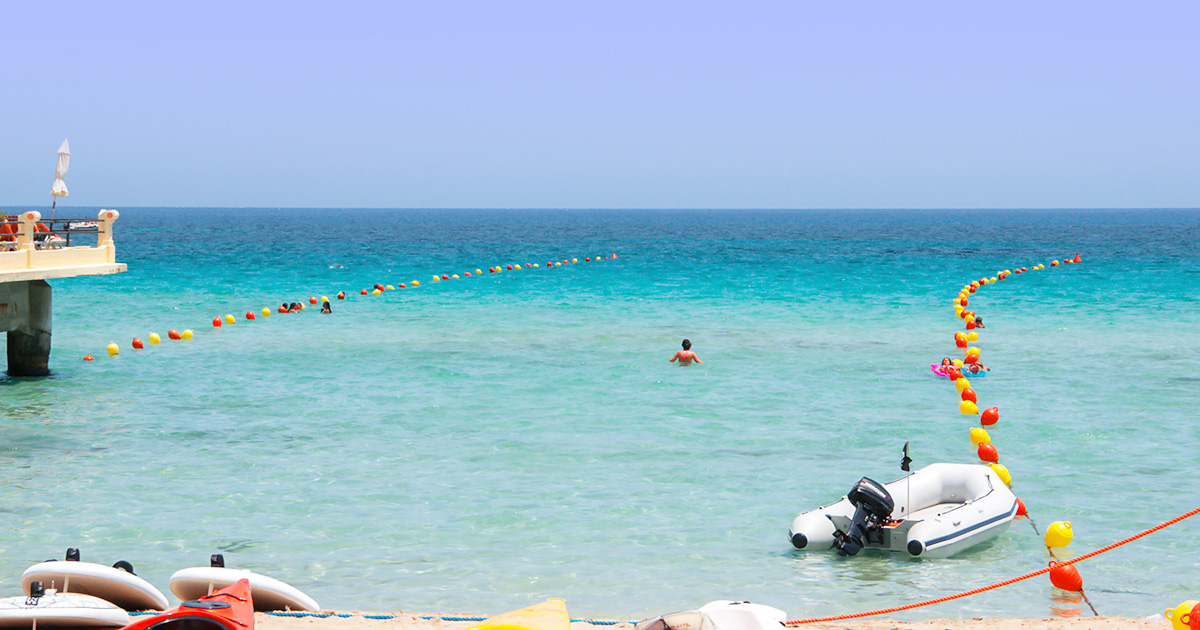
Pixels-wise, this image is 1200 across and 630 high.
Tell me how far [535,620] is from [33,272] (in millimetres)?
13890

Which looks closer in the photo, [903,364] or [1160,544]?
[1160,544]

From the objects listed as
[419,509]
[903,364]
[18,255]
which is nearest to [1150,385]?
[903,364]

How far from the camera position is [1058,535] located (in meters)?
10.8

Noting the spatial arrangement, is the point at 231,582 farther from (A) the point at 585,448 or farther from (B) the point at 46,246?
(B) the point at 46,246

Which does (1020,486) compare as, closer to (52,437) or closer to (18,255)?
(52,437)

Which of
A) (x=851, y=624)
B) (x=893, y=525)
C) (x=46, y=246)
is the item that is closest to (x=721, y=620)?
(x=851, y=624)

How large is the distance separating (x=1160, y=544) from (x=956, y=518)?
7.01 ft

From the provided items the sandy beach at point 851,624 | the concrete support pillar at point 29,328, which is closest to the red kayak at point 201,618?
the sandy beach at point 851,624

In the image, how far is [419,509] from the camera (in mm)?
12055

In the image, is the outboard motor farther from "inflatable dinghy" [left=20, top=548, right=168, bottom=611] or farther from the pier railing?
the pier railing

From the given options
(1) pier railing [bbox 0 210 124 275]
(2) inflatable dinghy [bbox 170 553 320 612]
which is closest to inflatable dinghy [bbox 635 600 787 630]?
(2) inflatable dinghy [bbox 170 553 320 612]

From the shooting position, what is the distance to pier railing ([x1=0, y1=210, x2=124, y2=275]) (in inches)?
707

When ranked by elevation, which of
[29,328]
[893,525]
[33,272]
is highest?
[33,272]

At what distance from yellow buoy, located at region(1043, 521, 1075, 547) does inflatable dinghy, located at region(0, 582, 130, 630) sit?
26.9ft
